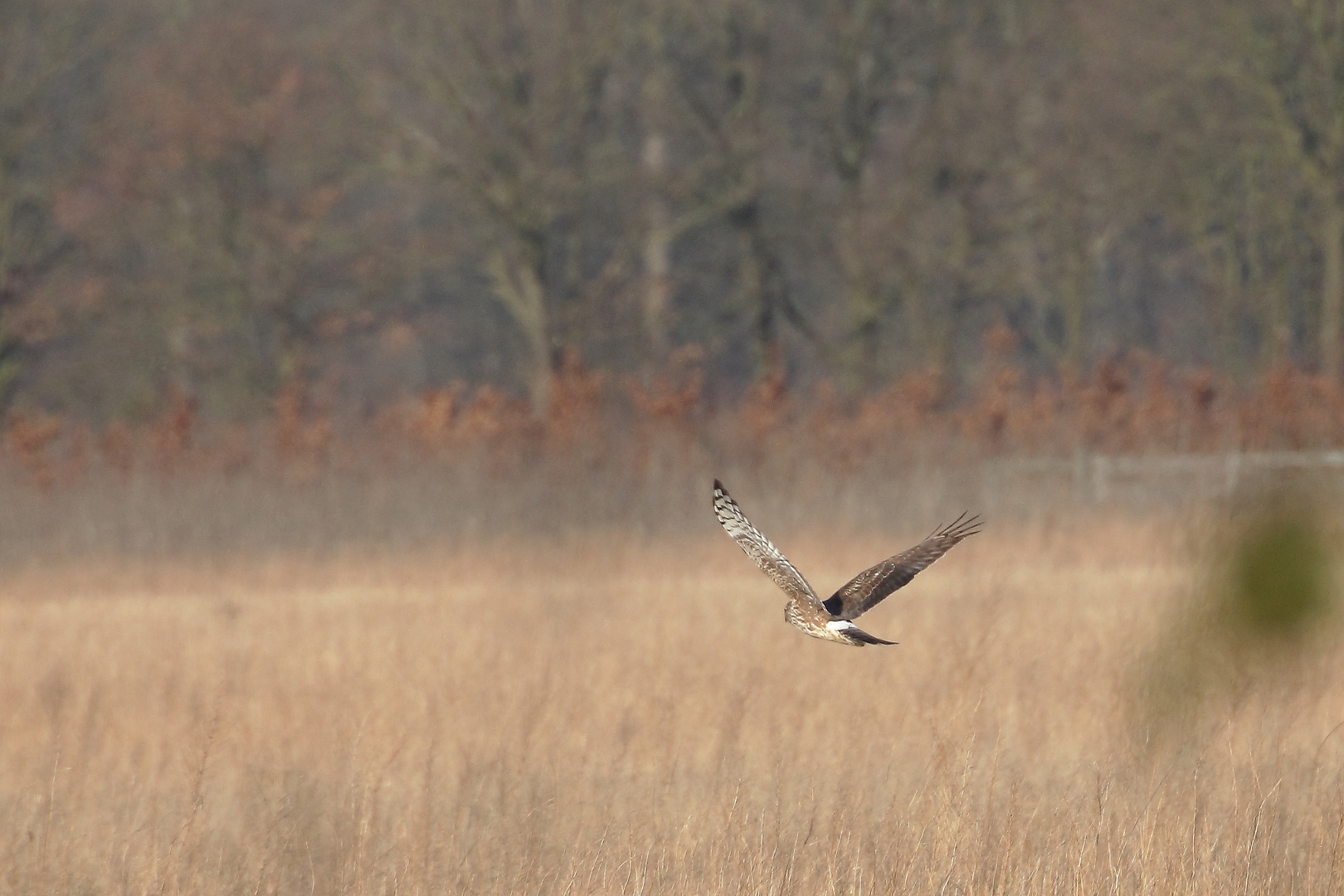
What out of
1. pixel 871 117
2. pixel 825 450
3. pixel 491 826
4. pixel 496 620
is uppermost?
pixel 871 117

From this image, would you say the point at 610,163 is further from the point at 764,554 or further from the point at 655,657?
the point at 764,554

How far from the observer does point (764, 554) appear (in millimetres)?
4836

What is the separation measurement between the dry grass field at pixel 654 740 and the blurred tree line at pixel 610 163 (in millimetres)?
8897

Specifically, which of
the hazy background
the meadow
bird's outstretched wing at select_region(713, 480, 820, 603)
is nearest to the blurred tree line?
the hazy background

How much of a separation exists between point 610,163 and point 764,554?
→ 18340 millimetres

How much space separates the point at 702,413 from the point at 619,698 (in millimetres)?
8870

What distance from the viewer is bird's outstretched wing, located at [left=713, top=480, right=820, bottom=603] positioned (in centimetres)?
472

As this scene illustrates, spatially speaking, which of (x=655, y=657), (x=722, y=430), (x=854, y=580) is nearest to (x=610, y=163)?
(x=722, y=430)

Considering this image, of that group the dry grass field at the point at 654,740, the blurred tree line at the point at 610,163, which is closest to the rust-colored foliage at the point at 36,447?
the dry grass field at the point at 654,740

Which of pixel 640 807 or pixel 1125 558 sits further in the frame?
pixel 1125 558

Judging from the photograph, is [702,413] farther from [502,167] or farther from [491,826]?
[491,826]

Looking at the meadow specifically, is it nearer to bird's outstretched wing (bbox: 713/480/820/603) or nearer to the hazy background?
the hazy background

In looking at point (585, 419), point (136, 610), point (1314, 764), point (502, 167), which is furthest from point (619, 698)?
point (502, 167)

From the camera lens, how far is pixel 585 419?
55.8ft
